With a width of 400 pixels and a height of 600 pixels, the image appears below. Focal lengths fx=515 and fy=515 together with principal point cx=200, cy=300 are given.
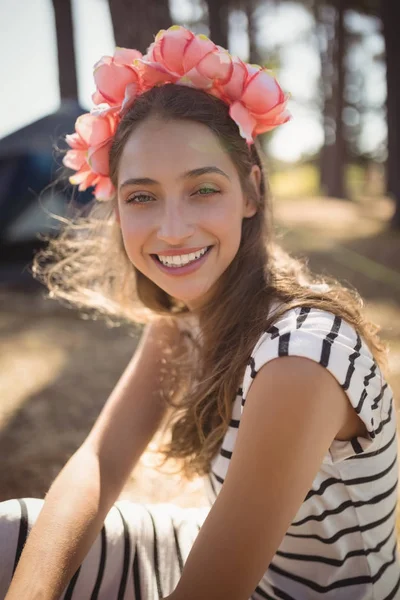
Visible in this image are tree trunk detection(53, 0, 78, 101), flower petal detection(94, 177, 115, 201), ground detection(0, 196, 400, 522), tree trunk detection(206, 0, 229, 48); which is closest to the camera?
flower petal detection(94, 177, 115, 201)

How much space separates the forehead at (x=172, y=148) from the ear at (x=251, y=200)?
153mm

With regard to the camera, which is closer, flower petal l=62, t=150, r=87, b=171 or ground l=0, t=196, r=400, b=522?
flower petal l=62, t=150, r=87, b=171

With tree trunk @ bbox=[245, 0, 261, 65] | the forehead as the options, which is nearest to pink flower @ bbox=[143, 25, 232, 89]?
the forehead

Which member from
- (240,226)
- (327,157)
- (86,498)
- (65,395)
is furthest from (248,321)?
(327,157)

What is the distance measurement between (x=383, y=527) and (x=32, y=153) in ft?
15.8

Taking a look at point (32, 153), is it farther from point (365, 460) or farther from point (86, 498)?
point (365, 460)

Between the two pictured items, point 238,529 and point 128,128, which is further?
point 128,128

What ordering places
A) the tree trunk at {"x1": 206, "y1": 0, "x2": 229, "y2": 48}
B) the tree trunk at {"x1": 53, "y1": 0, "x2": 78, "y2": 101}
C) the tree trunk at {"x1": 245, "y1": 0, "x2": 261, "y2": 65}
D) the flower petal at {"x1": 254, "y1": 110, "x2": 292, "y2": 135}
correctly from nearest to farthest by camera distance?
the flower petal at {"x1": 254, "y1": 110, "x2": 292, "y2": 135}
the tree trunk at {"x1": 53, "y1": 0, "x2": 78, "y2": 101}
the tree trunk at {"x1": 206, "y1": 0, "x2": 229, "y2": 48}
the tree trunk at {"x1": 245, "y1": 0, "x2": 261, "y2": 65}

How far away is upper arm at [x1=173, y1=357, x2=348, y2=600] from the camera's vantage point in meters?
0.95

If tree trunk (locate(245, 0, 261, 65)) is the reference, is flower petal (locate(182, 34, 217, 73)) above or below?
below

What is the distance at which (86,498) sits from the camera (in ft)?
4.57

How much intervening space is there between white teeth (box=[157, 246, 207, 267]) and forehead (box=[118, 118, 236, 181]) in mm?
212

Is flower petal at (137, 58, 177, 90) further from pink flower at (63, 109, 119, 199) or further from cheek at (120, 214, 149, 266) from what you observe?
cheek at (120, 214, 149, 266)

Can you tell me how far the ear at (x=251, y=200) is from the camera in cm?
149
